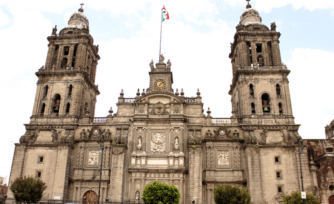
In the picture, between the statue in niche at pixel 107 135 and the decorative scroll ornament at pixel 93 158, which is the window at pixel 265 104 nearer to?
the statue in niche at pixel 107 135

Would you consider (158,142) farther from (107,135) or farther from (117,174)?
(107,135)

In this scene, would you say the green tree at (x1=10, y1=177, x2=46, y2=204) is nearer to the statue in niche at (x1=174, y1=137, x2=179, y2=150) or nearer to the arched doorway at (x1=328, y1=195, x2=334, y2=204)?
the statue in niche at (x1=174, y1=137, x2=179, y2=150)

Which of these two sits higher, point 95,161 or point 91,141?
point 91,141

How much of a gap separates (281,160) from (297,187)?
3515 mm

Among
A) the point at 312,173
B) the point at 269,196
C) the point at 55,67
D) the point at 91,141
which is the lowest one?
the point at 269,196

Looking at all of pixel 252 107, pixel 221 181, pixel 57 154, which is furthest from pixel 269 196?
pixel 57 154

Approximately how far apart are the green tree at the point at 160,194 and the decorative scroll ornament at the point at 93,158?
11.4 meters

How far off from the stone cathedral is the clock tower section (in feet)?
0.47

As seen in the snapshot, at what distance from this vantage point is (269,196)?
34.1 m

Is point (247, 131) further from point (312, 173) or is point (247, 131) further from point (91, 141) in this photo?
point (91, 141)

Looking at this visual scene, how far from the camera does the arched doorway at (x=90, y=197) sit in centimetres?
3600

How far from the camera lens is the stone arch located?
36.0 m

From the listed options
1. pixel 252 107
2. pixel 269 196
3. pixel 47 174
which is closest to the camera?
pixel 269 196

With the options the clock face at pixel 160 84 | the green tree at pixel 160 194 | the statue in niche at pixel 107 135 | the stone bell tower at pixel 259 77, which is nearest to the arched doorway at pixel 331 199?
the stone bell tower at pixel 259 77
